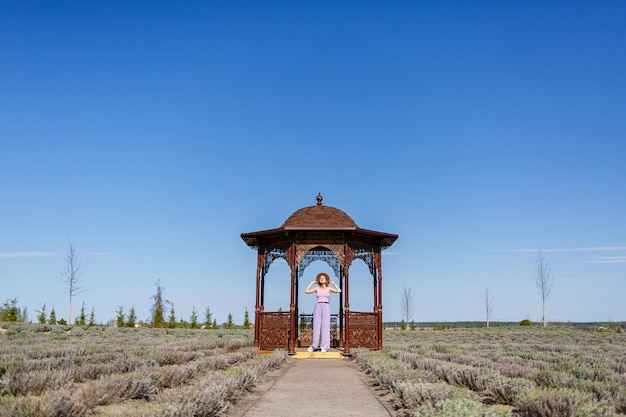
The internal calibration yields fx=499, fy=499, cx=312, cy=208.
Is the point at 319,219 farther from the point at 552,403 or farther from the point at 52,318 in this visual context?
the point at 52,318

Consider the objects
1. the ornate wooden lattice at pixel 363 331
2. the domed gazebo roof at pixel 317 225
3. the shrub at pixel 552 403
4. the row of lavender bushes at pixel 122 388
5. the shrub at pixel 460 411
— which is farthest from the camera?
the ornate wooden lattice at pixel 363 331

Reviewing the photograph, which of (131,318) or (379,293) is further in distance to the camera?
(131,318)

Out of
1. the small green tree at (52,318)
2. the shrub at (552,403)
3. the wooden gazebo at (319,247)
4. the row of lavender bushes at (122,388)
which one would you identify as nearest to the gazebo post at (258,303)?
the wooden gazebo at (319,247)

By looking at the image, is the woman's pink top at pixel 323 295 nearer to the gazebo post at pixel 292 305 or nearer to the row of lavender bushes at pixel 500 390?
the gazebo post at pixel 292 305

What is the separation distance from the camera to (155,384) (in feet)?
26.5

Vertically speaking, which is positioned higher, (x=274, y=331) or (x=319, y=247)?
(x=319, y=247)

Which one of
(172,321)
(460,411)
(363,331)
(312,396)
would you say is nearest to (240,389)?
(312,396)

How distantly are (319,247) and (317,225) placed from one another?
3.04ft

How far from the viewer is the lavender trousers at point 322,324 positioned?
1561 centimetres

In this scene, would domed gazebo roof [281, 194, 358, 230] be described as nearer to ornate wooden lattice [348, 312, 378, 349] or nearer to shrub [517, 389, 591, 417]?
ornate wooden lattice [348, 312, 378, 349]

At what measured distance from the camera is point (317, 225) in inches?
616

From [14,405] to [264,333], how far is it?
36.3ft

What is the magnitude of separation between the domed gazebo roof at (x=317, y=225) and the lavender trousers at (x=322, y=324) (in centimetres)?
247

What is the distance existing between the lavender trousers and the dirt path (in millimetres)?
3655
